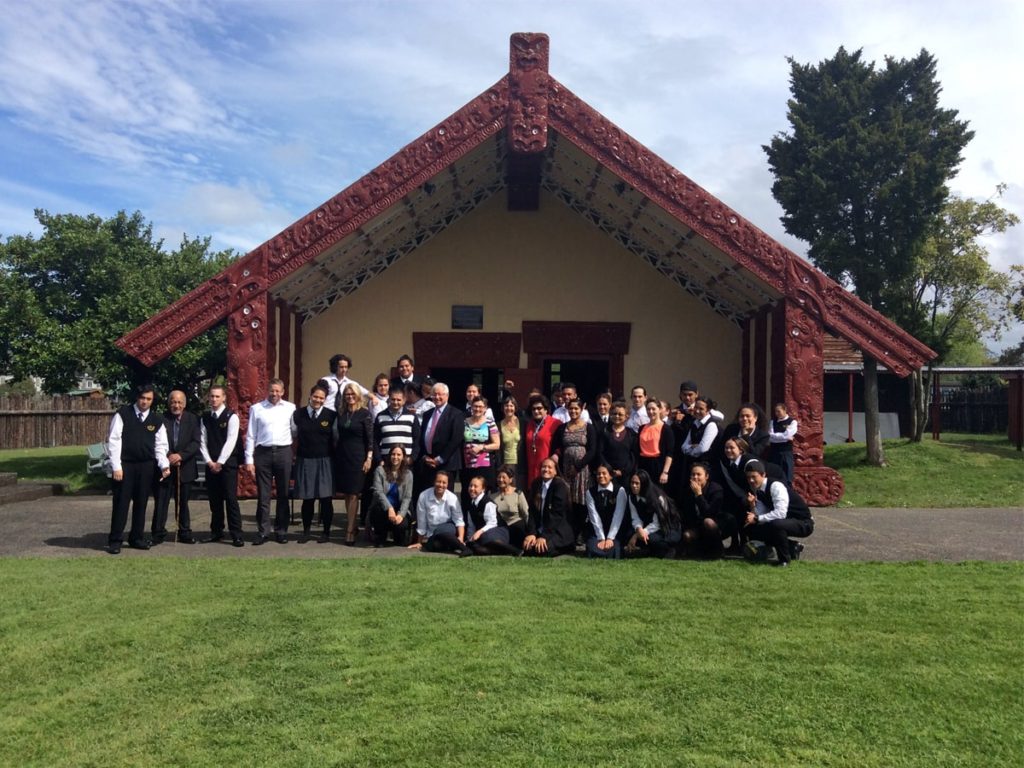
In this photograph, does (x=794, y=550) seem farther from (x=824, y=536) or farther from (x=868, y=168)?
(x=868, y=168)

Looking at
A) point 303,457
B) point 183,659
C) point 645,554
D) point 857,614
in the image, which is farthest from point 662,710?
point 303,457

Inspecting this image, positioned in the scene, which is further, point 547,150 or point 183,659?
point 547,150

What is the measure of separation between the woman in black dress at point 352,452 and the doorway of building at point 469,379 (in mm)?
4976

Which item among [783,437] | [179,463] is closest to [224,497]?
[179,463]

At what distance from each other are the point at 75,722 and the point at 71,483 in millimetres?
10819

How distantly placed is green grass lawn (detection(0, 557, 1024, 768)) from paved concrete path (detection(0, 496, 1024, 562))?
1004 millimetres

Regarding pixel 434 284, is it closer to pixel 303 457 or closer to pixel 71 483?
pixel 303 457

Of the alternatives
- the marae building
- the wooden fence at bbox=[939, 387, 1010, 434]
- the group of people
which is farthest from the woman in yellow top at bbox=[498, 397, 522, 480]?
the wooden fence at bbox=[939, 387, 1010, 434]

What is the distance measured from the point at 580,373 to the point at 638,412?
4549 millimetres

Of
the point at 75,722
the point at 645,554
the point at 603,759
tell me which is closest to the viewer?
the point at 603,759

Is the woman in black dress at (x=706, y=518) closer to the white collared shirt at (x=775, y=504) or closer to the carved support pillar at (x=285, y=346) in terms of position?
the white collared shirt at (x=775, y=504)

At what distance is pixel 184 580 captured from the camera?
19.8 ft

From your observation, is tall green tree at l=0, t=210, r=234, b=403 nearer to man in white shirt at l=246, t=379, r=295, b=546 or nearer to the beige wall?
the beige wall

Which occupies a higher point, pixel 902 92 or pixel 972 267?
pixel 902 92
